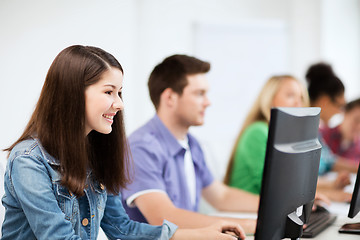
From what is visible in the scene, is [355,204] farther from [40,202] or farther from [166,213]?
[40,202]

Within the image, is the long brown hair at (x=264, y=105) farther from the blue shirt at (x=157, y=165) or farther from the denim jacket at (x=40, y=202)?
the denim jacket at (x=40, y=202)

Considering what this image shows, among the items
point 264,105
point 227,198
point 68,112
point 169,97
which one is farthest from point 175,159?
point 68,112

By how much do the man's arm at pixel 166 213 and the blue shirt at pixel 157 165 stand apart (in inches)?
1.7

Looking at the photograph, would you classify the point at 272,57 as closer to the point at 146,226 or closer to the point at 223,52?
the point at 223,52

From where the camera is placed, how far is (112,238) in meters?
1.39

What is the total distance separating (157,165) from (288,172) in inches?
34.7

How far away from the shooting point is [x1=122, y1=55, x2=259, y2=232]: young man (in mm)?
1709

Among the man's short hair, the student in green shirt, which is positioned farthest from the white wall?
the man's short hair

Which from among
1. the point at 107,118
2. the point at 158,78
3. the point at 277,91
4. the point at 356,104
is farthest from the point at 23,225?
the point at 356,104

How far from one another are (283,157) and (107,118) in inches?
18.1

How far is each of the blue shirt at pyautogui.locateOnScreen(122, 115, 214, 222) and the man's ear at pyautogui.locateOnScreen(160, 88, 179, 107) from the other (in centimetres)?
8

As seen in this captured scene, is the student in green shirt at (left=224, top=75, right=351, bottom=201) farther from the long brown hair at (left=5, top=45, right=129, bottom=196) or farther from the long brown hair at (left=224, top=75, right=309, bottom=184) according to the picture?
the long brown hair at (left=5, top=45, right=129, bottom=196)

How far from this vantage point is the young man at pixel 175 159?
1.71 metres

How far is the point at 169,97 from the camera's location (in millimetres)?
1973
